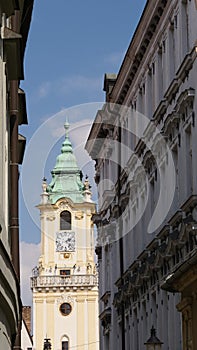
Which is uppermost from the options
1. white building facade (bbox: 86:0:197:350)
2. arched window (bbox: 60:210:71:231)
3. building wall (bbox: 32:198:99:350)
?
arched window (bbox: 60:210:71:231)

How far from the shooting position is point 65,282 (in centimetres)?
10900

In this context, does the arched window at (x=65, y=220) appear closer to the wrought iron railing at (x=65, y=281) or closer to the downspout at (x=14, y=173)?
the wrought iron railing at (x=65, y=281)

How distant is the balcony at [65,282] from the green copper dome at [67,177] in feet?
31.4

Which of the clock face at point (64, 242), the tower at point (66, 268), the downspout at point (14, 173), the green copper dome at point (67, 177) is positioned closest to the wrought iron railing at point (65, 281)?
the tower at point (66, 268)

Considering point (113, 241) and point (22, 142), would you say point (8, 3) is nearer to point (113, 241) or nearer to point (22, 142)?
point (22, 142)

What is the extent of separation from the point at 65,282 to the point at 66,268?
121 inches

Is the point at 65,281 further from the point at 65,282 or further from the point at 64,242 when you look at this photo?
the point at 64,242

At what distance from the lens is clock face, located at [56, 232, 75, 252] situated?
372 ft

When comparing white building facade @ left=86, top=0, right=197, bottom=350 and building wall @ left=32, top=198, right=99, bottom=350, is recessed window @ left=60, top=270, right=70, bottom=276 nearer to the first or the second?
building wall @ left=32, top=198, right=99, bottom=350

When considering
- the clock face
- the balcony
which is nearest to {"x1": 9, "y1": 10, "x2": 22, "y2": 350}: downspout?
the balcony

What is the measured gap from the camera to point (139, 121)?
3897 cm

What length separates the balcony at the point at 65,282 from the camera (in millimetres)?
107812

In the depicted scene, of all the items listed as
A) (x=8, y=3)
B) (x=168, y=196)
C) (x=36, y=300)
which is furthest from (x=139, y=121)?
(x=36, y=300)

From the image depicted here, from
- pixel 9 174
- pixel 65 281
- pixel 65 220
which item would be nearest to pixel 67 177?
pixel 65 220
